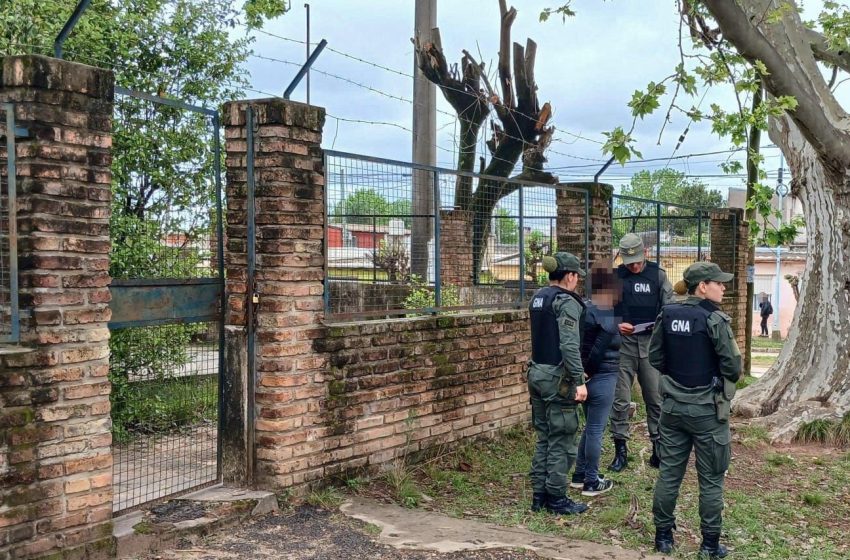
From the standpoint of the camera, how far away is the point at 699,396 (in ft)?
16.1

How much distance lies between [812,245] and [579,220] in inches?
108

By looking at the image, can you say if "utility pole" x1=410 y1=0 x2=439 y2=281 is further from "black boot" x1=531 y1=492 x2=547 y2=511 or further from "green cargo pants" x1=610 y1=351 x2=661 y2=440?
"black boot" x1=531 y1=492 x2=547 y2=511

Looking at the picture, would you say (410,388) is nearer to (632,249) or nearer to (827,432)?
(632,249)

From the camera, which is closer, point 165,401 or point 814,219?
point 165,401

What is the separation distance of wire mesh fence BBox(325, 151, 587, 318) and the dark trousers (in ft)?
4.89

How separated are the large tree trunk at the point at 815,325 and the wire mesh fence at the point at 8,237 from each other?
7.42 meters

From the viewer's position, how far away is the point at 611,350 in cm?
627

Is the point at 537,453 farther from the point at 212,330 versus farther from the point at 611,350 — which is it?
the point at 212,330

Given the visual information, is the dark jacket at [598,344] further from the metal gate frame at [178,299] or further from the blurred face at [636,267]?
the metal gate frame at [178,299]

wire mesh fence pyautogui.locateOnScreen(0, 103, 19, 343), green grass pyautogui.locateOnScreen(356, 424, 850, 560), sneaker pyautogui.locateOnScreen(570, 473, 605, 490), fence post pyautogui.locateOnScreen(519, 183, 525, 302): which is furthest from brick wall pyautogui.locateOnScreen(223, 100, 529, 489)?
fence post pyautogui.locateOnScreen(519, 183, 525, 302)

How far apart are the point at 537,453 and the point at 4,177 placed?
3.75m

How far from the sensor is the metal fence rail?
13.4 feet

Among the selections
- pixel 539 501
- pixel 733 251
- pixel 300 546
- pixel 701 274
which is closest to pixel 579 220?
pixel 539 501

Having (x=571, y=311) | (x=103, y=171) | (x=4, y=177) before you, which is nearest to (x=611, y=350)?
(x=571, y=311)
